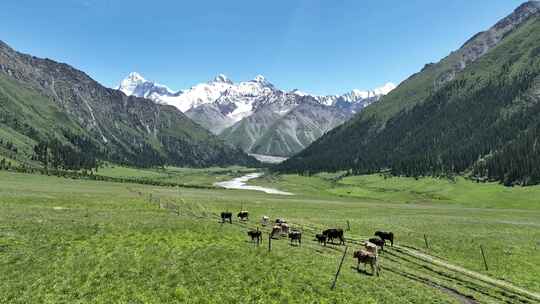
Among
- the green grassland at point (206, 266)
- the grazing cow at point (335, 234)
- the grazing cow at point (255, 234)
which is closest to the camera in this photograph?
the green grassland at point (206, 266)

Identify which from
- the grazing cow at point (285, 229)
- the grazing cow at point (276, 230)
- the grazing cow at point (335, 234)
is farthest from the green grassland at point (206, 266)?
the grazing cow at point (276, 230)

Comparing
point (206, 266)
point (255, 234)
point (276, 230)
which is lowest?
point (206, 266)

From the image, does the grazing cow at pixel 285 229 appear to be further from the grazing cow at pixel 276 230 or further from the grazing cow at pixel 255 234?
the grazing cow at pixel 255 234

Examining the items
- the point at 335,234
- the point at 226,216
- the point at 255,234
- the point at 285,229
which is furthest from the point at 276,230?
the point at 226,216

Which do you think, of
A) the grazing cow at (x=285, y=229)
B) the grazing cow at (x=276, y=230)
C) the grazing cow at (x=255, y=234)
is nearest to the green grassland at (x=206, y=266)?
the grazing cow at (x=255, y=234)

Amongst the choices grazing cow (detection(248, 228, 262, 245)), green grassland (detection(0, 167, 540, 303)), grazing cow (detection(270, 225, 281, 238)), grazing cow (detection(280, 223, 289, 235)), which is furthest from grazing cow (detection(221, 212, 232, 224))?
grazing cow (detection(248, 228, 262, 245))

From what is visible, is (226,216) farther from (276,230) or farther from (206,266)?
(206,266)

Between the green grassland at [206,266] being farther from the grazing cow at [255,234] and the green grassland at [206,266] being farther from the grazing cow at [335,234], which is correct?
the grazing cow at [335,234]

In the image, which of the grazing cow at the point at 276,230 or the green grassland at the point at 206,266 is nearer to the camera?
the green grassland at the point at 206,266

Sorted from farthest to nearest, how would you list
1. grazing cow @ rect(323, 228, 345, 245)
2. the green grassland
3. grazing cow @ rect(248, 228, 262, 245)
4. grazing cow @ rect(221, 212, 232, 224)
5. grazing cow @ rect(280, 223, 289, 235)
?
grazing cow @ rect(221, 212, 232, 224) < grazing cow @ rect(280, 223, 289, 235) < grazing cow @ rect(323, 228, 345, 245) < grazing cow @ rect(248, 228, 262, 245) < the green grassland

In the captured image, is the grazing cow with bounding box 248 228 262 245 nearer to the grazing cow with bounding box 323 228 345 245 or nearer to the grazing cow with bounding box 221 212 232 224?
the grazing cow with bounding box 323 228 345 245

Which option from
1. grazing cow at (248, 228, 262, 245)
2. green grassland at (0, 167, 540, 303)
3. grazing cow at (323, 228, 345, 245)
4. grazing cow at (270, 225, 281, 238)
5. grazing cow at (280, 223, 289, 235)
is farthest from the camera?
grazing cow at (280, 223, 289, 235)

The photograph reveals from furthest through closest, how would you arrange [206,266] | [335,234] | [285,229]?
1. [285,229]
2. [335,234]
3. [206,266]

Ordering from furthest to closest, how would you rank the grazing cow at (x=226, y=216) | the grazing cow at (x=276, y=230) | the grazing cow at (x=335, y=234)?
the grazing cow at (x=226, y=216) < the grazing cow at (x=276, y=230) < the grazing cow at (x=335, y=234)
